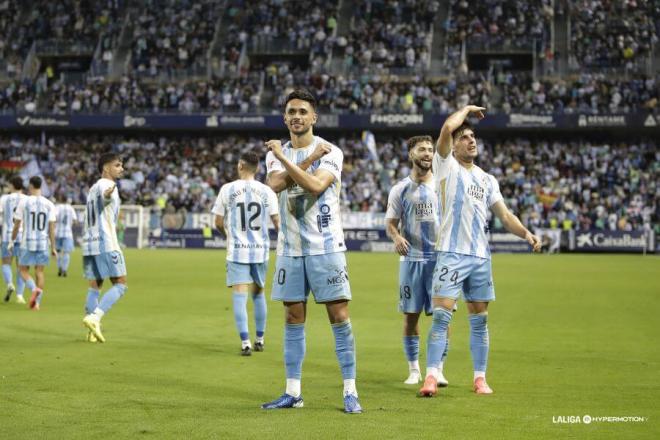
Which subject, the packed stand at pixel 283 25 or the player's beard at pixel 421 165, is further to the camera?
the packed stand at pixel 283 25

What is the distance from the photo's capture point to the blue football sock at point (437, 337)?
836cm

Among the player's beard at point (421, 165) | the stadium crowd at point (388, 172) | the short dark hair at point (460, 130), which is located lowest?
the player's beard at point (421, 165)

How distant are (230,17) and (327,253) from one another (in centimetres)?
5412

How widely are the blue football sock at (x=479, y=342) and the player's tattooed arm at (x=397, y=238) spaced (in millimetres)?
986

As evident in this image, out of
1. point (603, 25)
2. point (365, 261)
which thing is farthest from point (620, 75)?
point (365, 261)

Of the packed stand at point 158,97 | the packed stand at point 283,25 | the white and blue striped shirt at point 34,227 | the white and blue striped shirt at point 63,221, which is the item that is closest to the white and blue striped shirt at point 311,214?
the white and blue striped shirt at point 34,227

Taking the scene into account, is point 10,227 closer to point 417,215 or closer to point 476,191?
point 417,215

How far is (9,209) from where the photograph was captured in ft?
60.3

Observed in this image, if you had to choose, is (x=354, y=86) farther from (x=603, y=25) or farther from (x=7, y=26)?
(x=7, y=26)

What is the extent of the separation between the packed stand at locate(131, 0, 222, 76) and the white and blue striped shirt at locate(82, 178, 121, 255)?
4353cm

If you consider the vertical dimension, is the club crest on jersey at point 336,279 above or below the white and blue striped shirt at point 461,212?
below

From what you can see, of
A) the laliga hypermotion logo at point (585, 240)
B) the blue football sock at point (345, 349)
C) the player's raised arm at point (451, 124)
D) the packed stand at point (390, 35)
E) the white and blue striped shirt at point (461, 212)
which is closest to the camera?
the blue football sock at point (345, 349)

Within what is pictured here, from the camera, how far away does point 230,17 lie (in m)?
59.7

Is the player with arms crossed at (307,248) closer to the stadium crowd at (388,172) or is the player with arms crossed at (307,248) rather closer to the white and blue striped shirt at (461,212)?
the white and blue striped shirt at (461,212)
